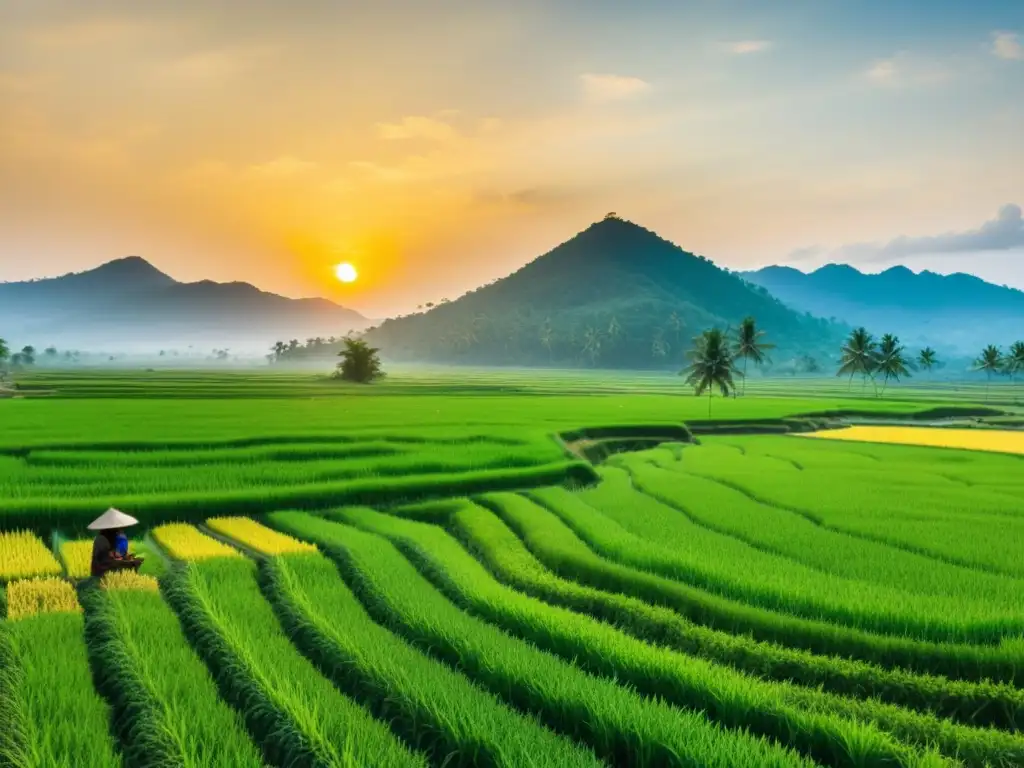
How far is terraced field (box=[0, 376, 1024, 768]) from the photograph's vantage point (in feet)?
22.7

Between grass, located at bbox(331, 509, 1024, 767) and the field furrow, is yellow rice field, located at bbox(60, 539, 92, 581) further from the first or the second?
the field furrow

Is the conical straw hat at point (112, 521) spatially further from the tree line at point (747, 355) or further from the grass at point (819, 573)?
the tree line at point (747, 355)

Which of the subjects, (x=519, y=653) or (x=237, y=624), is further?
(x=237, y=624)

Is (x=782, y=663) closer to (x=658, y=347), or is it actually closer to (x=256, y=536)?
(x=256, y=536)

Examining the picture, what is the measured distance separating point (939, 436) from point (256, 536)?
35.1m

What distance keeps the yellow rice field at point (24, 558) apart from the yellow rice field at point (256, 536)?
3156 mm

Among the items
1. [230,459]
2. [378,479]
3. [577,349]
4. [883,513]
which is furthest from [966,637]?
[577,349]

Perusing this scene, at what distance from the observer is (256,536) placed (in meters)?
15.1

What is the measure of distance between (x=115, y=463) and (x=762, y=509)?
1777 cm

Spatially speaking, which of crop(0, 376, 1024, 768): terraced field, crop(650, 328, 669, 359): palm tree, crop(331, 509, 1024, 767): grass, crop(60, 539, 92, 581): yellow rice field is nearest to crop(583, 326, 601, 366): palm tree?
crop(650, 328, 669, 359): palm tree

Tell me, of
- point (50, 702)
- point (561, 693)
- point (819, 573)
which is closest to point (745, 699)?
point (561, 693)

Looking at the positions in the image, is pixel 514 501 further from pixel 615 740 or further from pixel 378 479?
pixel 615 740

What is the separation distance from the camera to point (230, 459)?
23.2 meters

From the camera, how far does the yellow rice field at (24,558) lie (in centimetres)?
1222
